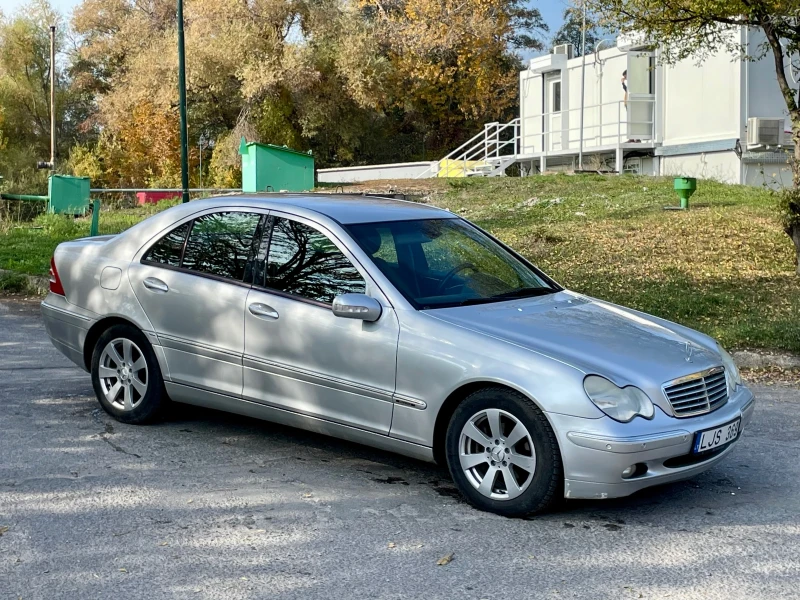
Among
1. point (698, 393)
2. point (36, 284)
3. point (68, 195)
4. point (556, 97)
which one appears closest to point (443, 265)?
point (698, 393)

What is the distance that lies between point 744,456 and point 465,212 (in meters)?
13.2

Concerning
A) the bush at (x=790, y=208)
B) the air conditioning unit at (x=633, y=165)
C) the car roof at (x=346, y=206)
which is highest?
the air conditioning unit at (x=633, y=165)

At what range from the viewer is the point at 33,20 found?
53.0 m

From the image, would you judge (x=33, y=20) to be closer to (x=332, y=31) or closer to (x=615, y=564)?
(x=332, y=31)

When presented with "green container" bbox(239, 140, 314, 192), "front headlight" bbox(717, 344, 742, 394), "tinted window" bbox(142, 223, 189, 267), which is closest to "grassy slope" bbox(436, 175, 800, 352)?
"front headlight" bbox(717, 344, 742, 394)

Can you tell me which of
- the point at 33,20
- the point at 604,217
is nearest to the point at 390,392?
the point at 604,217

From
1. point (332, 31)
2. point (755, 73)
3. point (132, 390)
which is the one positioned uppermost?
point (332, 31)

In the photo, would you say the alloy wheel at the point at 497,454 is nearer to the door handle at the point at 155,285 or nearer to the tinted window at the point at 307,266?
the tinted window at the point at 307,266

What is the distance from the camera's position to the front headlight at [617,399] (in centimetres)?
484

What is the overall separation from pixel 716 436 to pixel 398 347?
1.70 meters

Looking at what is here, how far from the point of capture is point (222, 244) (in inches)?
254

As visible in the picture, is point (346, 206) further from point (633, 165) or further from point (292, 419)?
point (633, 165)

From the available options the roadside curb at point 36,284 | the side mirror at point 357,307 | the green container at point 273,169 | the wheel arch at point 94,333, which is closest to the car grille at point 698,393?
the side mirror at point 357,307

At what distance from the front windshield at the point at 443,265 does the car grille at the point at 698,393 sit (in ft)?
4.18
